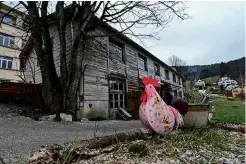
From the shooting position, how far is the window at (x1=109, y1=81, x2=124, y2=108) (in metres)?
12.3

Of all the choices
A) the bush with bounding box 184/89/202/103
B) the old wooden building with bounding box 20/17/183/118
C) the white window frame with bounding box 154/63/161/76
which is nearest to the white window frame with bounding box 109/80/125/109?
the old wooden building with bounding box 20/17/183/118

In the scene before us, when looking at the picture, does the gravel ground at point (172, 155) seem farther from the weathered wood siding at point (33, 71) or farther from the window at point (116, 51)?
the weathered wood siding at point (33, 71)

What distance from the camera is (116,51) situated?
13.9 metres

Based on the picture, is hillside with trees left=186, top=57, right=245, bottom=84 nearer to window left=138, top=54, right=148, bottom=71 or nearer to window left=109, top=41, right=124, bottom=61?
window left=138, top=54, right=148, bottom=71

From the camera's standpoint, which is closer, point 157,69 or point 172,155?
point 172,155

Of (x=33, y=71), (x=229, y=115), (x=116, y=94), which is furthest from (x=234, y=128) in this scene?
(x=33, y=71)

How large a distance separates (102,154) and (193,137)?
1876mm

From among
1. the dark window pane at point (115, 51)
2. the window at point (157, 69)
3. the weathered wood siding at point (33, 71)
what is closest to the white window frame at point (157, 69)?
the window at point (157, 69)

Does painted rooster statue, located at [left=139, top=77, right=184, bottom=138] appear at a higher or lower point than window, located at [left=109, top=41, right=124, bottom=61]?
lower

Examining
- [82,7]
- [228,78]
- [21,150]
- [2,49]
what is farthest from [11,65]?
[228,78]

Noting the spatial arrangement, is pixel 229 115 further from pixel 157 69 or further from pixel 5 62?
pixel 5 62

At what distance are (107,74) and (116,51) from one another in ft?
7.58

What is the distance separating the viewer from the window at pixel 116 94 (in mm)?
12273

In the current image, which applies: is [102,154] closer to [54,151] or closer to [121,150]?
[121,150]
